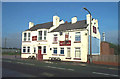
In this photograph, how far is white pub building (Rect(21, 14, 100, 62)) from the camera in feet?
78.4

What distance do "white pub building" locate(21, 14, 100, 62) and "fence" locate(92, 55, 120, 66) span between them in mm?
2581

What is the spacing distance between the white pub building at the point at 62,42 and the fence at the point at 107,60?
2.58m

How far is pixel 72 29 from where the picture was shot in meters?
25.3

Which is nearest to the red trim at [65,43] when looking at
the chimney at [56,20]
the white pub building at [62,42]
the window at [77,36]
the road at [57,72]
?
the white pub building at [62,42]

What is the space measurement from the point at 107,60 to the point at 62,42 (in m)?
9.98

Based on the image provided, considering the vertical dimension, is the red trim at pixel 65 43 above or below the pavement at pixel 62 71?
above

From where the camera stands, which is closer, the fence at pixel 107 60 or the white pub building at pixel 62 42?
the fence at pixel 107 60

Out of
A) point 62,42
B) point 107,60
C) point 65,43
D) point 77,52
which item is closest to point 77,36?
point 65,43

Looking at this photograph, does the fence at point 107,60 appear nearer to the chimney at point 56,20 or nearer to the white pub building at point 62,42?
the white pub building at point 62,42

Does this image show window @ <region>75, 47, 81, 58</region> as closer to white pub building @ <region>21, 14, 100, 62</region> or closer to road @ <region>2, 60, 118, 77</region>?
white pub building @ <region>21, 14, 100, 62</region>

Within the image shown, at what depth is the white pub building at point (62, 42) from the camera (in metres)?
23.9

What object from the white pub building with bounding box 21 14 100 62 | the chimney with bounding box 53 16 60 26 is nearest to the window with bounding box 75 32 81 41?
the white pub building with bounding box 21 14 100 62

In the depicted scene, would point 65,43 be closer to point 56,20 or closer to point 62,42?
point 62,42

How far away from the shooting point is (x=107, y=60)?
19.9 metres
